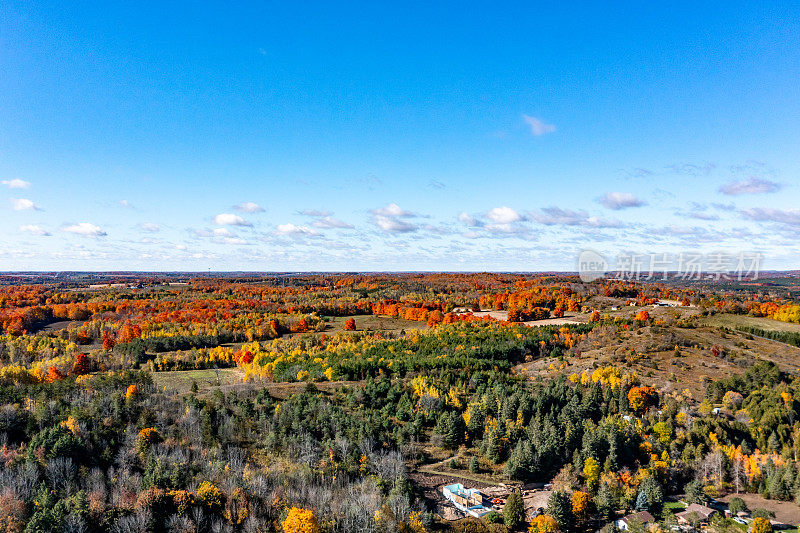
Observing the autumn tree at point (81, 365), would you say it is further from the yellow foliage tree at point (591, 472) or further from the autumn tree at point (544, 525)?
the yellow foliage tree at point (591, 472)

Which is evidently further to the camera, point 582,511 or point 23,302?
point 23,302

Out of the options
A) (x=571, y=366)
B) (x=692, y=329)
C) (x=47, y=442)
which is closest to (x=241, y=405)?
(x=47, y=442)

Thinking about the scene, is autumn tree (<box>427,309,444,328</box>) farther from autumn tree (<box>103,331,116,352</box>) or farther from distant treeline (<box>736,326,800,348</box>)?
autumn tree (<box>103,331,116,352</box>)

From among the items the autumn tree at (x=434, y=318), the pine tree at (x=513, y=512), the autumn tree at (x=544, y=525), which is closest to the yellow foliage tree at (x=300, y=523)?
the pine tree at (x=513, y=512)

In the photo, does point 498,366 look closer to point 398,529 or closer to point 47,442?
point 398,529

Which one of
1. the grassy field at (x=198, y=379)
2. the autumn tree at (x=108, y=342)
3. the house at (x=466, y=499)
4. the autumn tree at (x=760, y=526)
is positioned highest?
the autumn tree at (x=108, y=342)

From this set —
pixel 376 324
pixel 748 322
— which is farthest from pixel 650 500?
pixel 376 324

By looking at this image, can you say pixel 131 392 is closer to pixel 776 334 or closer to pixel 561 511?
pixel 561 511
